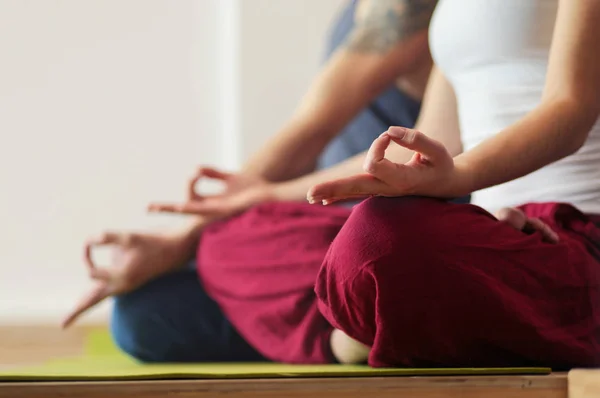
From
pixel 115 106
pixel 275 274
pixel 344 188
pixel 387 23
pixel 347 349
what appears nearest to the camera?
pixel 344 188

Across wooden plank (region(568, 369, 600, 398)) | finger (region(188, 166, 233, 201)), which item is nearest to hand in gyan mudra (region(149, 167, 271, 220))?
finger (region(188, 166, 233, 201))

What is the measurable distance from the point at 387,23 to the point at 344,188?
46 centimetres

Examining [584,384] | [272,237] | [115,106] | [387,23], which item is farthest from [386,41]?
[115,106]

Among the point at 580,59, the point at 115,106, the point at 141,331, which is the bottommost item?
the point at 141,331

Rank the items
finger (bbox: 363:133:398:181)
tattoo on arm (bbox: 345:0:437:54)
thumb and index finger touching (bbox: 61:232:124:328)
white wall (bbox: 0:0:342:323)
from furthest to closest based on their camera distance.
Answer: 1. white wall (bbox: 0:0:342:323)
2. thumb and index finger touching (bbox: 61:232:124:328)
3. tattoo on arm (bbox: 345:0:437:54)
4. finger (bbox: 363:133:398:181)

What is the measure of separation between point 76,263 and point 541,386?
104 centimetres

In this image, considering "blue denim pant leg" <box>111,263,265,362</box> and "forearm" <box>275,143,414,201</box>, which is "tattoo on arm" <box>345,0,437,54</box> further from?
"blue denim pant leg" <box>111,263,265,362</box>

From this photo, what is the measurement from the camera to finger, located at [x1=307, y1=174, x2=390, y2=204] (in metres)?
0.47

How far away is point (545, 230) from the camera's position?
0.57m

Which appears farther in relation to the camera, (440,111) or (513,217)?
(440,111)

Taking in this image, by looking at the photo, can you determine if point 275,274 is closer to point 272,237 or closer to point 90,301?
point 272,237

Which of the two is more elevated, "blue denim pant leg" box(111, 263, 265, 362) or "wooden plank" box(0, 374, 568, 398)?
"wooden plank" box(0, 374, 568, 398)

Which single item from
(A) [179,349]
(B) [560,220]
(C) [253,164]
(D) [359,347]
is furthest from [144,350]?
(B) [560,220]

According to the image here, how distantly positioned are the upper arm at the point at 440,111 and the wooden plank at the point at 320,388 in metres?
0.22
